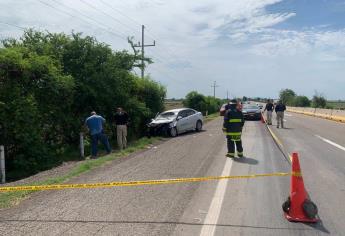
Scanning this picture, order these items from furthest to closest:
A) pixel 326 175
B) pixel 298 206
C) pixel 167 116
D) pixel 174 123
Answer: pixel 167 116
pixel 174 123
pixel 326 175
pixel 298 206

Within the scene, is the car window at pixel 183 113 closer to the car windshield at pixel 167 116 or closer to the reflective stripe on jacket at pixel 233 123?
the car windshield at pixel 167 116

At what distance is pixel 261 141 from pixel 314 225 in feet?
39.6

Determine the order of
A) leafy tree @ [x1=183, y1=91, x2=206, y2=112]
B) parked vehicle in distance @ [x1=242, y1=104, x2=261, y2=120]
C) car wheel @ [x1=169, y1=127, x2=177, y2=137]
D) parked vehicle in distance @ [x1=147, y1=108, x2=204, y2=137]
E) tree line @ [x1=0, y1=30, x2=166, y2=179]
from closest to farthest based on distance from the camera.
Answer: tree line @ [x1=0, y1=30, x2=166, y2=179], car wheel @ [x1=169, y1=127, x2=177, y2=137], parked vehicle in distance @ [x1=147, y1=108, x2=204, y2=137], parked vehicle in distance @ [x1=242, y1=104, x2=261, y2=120], leafy tree @ [x1=183, y1=91, x2=206, y2=112]

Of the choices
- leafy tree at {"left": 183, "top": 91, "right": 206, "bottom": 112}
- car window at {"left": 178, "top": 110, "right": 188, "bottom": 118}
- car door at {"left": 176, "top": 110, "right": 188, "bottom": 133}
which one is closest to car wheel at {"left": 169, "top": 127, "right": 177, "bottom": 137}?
car door at {"left": 176, "top": 110, "right": 188, "bottom": 133}

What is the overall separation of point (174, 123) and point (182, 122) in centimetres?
87

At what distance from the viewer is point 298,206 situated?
6375mm

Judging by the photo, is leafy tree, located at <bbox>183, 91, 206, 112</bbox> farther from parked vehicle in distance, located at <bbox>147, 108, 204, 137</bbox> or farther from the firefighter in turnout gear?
the firefighter in turnout gear

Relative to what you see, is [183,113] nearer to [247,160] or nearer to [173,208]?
[247,160]

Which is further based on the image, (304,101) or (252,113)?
(304,101)

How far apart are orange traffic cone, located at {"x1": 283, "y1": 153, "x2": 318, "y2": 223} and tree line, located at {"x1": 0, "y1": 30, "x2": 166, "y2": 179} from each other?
31.3ft

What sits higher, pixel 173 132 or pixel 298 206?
pixel 298 206

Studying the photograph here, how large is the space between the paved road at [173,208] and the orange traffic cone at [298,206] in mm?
159

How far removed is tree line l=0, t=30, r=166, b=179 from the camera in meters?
14.2

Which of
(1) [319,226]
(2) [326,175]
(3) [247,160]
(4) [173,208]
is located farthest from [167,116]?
(1) [319,226]
